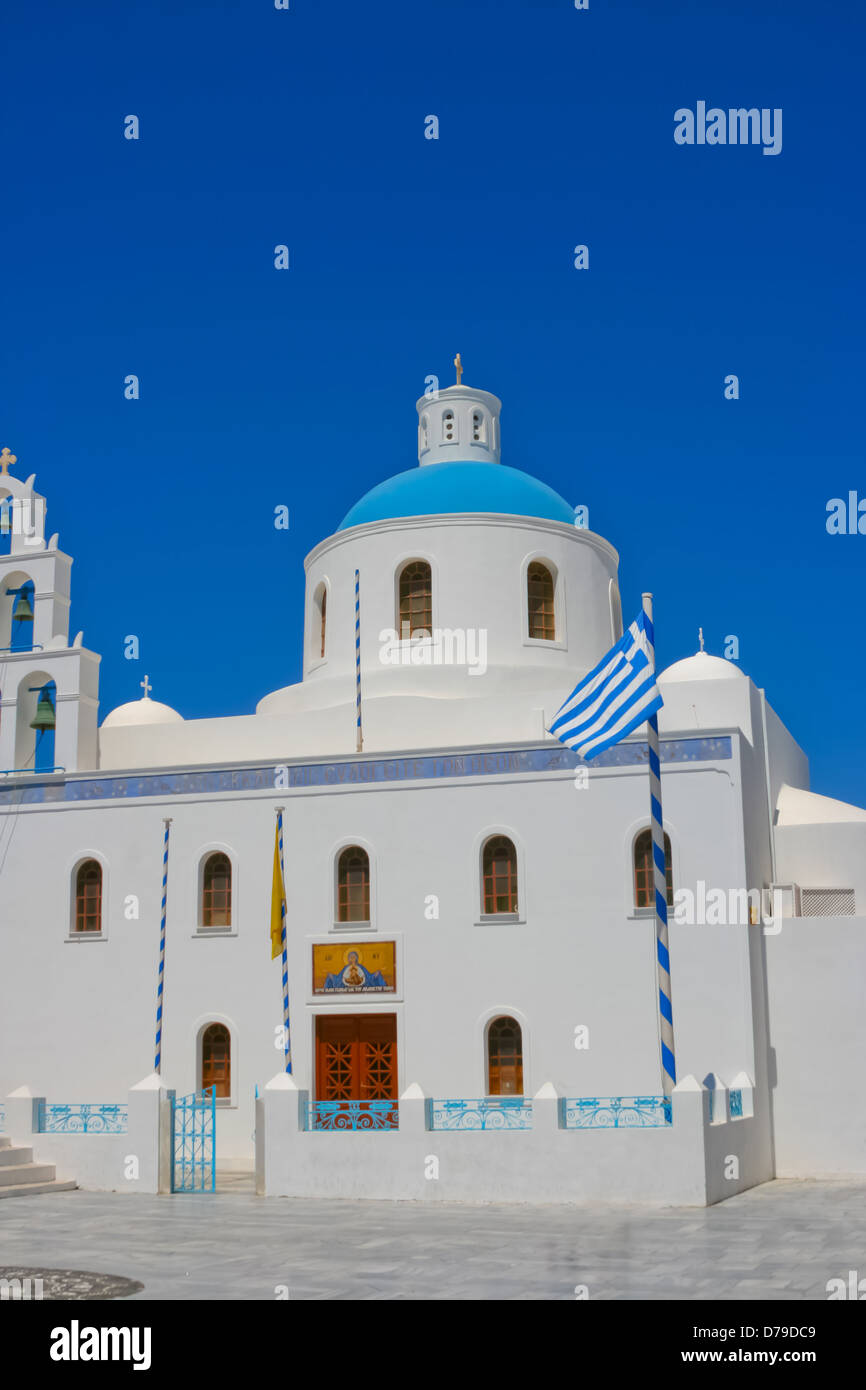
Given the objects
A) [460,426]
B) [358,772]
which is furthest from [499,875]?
[460,426]

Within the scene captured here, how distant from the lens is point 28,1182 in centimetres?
1781

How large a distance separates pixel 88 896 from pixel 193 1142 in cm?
478

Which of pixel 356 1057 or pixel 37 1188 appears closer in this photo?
pixel 37 1188

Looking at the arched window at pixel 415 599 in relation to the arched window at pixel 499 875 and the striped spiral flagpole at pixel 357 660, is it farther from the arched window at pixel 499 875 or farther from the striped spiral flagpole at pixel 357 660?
the arched window at pixel 499 875

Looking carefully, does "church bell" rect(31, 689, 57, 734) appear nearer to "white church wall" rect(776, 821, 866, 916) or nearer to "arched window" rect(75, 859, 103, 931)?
"arched window" rect(75, 859, 103, 931)

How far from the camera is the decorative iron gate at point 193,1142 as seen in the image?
Answer: 18.0 m

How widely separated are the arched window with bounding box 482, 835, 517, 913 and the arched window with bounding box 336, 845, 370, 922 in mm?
1753

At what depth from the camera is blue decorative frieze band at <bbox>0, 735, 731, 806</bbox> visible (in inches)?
765

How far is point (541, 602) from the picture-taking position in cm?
2403

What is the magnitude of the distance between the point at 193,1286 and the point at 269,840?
10.8 m

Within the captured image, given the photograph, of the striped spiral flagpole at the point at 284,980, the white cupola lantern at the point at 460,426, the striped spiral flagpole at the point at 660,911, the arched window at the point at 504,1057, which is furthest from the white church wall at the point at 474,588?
the striped spiral flagpole at the point at 660,911

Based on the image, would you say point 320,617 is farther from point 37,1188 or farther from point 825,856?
point 37,1188
